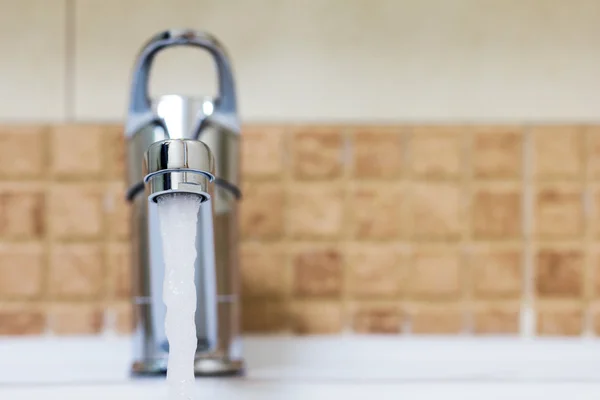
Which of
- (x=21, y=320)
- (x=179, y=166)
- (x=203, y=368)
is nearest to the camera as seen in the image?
(x=179, y=166)

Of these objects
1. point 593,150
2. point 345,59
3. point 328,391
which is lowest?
point 328,391

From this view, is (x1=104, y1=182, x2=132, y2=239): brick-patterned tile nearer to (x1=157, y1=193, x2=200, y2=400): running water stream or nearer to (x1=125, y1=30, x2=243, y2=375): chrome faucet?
(x1=125, y1=30, x2=243, y2=375): chrome faucet

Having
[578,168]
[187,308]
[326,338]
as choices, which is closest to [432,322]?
[326,338]

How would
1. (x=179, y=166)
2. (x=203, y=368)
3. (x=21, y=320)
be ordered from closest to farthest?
1. (x=179, y=166)
2. (x=203, y=368)
3. (x=21, y=320)

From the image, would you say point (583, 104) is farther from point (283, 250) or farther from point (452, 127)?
point (283, 250)

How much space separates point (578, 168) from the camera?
69 centimetres

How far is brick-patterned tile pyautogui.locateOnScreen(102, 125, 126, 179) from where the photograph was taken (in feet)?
2.24

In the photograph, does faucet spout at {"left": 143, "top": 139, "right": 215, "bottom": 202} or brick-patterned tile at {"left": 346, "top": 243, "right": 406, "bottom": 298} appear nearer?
faucet spout at {"left": 143, "top": 139, "right": 215, "bottom": 202}

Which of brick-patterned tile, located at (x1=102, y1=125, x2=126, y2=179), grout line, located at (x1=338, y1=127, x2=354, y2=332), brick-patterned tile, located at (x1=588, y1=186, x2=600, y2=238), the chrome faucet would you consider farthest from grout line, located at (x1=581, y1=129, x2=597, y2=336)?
brick-patterned tile, located at (x1=102, y1=125, x2=126, y2=179)

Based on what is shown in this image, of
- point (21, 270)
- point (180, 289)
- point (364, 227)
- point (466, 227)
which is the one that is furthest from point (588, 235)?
point (21, 270)

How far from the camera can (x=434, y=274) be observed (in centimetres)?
69

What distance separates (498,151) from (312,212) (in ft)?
0.65

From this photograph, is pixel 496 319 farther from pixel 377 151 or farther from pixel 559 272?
pixel 377 151

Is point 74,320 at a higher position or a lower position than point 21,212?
lower
